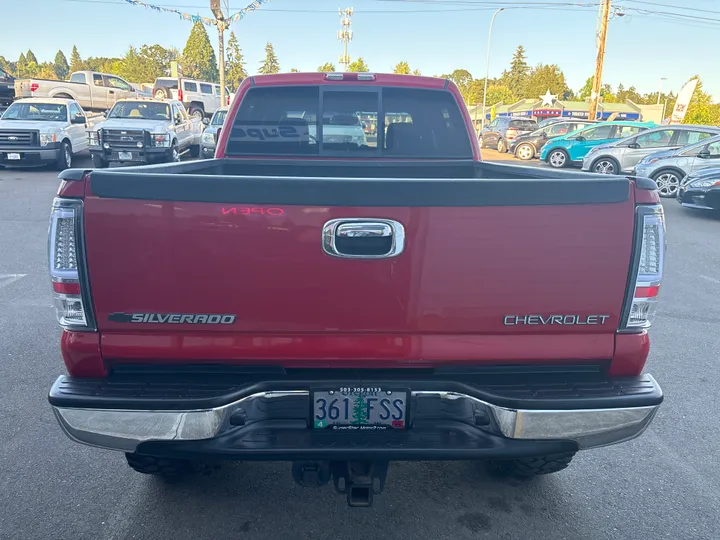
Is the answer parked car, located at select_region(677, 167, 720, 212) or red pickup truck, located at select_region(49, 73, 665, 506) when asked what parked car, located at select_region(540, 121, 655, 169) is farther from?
red pickup truck, located at select_region(49, 73, 665, 506)

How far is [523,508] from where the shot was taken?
9.85 feet

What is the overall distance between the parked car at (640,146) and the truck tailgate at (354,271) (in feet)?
52.7

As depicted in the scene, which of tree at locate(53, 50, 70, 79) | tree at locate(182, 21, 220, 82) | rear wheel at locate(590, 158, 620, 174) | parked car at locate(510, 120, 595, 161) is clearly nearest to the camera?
rear wheel at locate(590, 158, 620, 174)

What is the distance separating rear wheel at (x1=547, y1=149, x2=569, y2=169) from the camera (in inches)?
827

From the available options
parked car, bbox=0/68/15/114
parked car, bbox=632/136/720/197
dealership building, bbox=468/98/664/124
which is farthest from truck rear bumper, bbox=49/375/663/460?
dealership building, bbox=468/98/664/124

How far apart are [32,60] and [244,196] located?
149700 mm

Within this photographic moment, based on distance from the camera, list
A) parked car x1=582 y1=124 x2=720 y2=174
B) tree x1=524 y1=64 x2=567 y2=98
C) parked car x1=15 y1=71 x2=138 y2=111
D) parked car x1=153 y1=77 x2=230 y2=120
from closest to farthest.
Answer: parked car x1=582 y1=124 x2=720 y2=174 → parked car x1=15 y1=71 x2=138 y2=111 → parked car x1=153 y1=77 x2=230 y2=120 → tree x1=524 y1=64 x2=567 y2=98

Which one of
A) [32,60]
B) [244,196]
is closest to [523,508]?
[244,196]

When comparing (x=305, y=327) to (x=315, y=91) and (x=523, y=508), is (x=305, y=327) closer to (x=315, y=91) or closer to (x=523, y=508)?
(x=523, y=508)

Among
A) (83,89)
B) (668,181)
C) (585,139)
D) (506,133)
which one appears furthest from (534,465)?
(83,89)

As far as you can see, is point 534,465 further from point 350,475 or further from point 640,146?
point 640,146

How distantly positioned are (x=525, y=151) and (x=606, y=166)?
9101mm

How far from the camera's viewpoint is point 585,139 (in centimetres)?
2061

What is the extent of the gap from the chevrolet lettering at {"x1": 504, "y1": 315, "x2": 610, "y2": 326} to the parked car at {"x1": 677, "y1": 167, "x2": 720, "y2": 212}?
1124 centimetres
